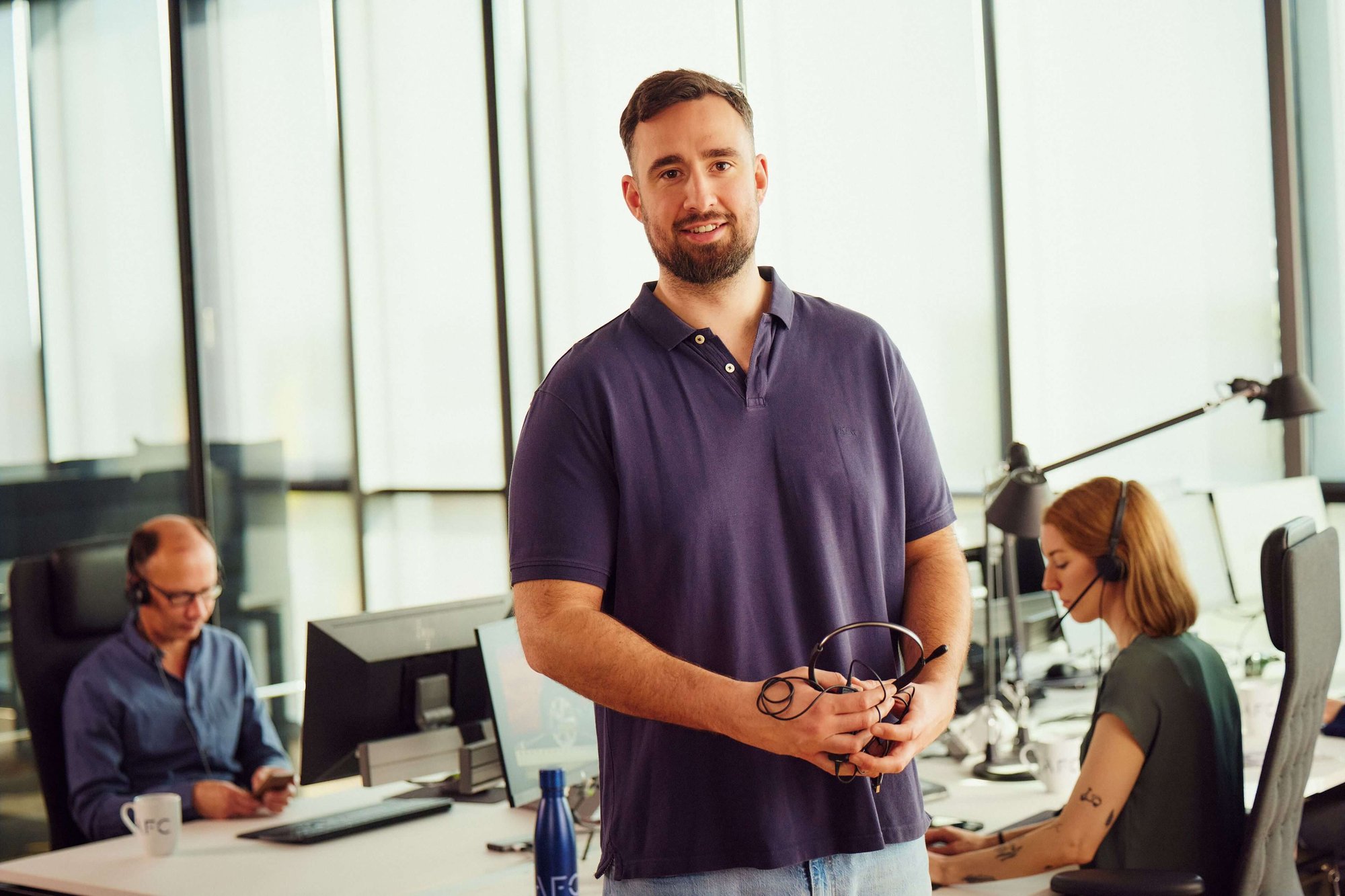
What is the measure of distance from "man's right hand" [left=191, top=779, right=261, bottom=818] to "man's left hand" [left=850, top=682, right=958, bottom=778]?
1694 millimetres

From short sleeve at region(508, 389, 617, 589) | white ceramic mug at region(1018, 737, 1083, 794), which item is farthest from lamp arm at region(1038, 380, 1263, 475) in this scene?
short sleeve at region(508, 389, 617, 589)

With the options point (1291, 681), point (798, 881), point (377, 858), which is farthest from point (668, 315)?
point (377, 858)

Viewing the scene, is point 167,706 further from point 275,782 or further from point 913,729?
point 913,729

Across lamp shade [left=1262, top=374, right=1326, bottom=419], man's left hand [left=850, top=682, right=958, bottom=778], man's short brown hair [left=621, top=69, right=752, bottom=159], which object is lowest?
man's left hand [left=850, top=682, right=958, bottom=778]

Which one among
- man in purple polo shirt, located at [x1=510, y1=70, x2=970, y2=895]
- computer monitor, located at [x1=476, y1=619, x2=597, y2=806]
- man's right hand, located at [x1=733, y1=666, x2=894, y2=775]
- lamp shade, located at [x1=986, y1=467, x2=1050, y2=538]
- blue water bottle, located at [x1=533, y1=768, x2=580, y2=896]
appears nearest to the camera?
man's right hand, located at [x1=733, y1=666, x2=894, y2=775]

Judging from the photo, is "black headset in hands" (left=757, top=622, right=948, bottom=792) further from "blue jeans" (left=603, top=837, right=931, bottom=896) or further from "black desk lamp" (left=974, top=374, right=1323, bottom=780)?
"black desk lamp" (left=974, top=374, right=1323, bottom=780)

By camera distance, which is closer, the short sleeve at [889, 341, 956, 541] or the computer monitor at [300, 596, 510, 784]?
the short sleeve at [889, 341, 956, 541]

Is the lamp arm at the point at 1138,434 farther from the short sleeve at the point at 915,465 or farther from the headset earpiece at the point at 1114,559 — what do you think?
the short sleeve at the point at 915,465

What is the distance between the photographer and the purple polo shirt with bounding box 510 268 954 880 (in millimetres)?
1389

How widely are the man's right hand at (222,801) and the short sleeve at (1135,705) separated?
1642 mm

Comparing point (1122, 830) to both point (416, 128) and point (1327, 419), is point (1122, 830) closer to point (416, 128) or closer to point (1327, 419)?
point (1327, 419)

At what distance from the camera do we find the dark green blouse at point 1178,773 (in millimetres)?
2027

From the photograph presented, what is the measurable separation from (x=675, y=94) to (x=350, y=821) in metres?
1.61

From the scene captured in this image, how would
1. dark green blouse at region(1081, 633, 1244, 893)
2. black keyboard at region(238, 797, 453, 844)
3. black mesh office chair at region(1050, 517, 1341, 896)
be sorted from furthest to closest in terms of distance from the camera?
1. black keyboard at region(238, 797, 453, 844)
2. dark green blouse at region(1081, 633, 1244, 893)
3. black mesh office chair at region(1050, 517, 1341, 896)
